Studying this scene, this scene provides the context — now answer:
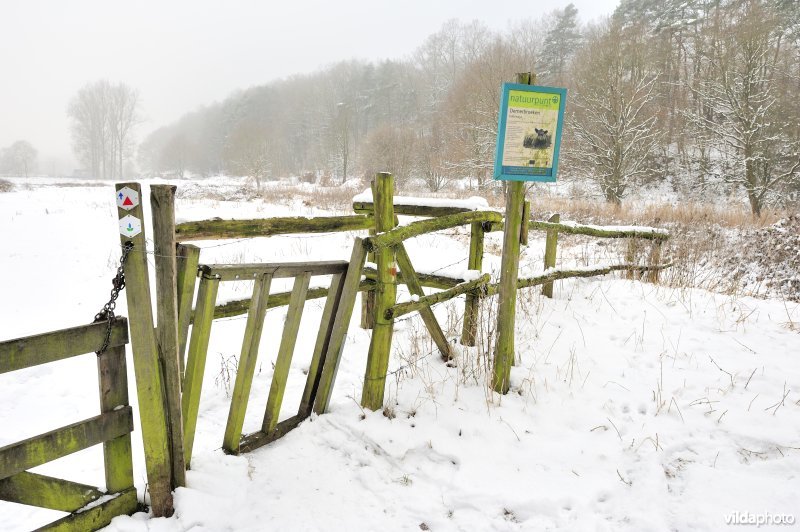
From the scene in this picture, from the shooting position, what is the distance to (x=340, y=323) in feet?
10.5

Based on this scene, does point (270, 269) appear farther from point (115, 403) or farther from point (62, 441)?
point (62, 441)

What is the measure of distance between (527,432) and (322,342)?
1628mm

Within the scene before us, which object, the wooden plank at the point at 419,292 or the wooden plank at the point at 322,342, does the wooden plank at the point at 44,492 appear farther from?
the wooden plank at the point at 419,292

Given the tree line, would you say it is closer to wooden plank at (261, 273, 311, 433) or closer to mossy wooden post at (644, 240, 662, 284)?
mossy wooden post at (644, 240, 662, 284)

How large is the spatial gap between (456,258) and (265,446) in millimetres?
7304

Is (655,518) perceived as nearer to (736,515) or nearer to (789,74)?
(736,515)

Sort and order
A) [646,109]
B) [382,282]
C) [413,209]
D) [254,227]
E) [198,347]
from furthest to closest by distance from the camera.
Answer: [646,109] → [413,209] → [382,282] → [254,227] → [198,347]

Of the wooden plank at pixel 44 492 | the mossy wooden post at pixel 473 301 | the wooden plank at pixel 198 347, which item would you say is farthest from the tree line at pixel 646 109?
the wooden plank at pixel 44 492

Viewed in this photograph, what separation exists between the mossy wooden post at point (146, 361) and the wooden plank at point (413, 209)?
223cm

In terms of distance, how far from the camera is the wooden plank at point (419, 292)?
3605mm

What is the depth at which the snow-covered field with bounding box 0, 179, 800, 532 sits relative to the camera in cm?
256

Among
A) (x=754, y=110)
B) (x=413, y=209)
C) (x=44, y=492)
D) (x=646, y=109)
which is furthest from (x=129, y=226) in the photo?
(x=646, y=109)

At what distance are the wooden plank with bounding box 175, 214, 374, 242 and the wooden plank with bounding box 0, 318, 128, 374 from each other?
1.89ft

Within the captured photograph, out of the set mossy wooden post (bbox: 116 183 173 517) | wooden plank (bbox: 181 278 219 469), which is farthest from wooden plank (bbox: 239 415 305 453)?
mossy wooden post (bbox: 116 183 173 517)
